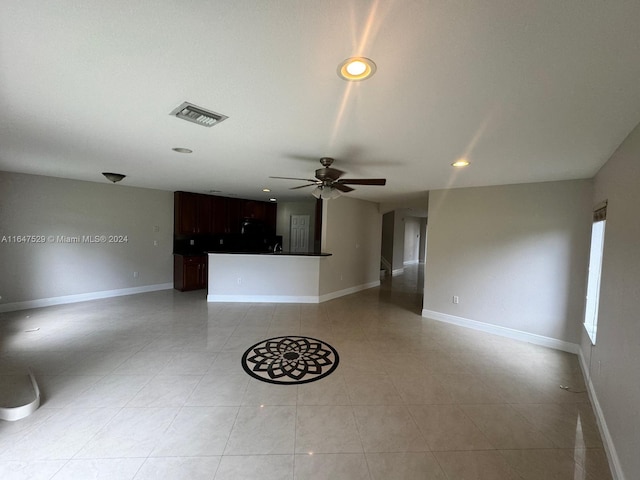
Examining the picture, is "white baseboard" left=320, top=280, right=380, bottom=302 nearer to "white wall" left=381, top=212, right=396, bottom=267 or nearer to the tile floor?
the tile floor

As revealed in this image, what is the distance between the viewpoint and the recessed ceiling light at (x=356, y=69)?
3.78 ft

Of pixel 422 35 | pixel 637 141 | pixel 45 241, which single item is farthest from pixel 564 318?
pixel 45 241

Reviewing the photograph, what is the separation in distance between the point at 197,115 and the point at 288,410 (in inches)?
93.1

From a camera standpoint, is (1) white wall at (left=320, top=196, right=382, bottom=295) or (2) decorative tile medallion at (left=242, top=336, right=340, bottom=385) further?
(1) white wall at (left=320, top=196, right=382, bottom=295)

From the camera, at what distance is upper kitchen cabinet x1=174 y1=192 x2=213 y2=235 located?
5.99 metres

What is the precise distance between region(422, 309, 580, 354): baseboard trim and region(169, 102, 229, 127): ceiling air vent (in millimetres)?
4399

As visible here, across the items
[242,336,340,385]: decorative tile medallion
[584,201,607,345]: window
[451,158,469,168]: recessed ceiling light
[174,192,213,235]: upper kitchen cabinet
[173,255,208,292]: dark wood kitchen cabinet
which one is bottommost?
[242,336,340,385]: decorative tile medallion

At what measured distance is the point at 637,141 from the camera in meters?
1.68

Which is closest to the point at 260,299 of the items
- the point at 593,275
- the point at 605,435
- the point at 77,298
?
the point at 77,298

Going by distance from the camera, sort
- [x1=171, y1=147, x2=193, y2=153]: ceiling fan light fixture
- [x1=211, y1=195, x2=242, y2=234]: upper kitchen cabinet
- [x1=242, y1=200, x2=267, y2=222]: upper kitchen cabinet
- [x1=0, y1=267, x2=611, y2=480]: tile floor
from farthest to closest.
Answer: [x1=242, y1=200, x2=267, y2=222]: upper kitchen cabinet, [x1=211, y1=195, x2=242, y2=234]: upper kitchen cabinet, [x1=171, y1=147, x2=193, y2=153]: ceiling fan light fixture, [x1=0, y1=267, x2=611, y2=480]: tile floor

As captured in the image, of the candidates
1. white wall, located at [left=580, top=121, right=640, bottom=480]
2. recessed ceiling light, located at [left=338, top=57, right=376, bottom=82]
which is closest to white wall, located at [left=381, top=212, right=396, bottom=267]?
white wall, located at [left=580, top=121, right=640, bottom=480]

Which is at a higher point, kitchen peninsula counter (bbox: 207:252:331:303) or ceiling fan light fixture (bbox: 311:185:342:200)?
ceiling fan light fixture (bbox: 311:185:342:200)

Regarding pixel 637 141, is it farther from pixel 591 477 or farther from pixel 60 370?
pixel 60 370

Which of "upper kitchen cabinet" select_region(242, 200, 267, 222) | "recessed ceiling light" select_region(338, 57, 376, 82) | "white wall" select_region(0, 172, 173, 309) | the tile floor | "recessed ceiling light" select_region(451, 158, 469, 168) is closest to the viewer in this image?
"recessed ceiling light" select_region(338, 57, 376, 82)
